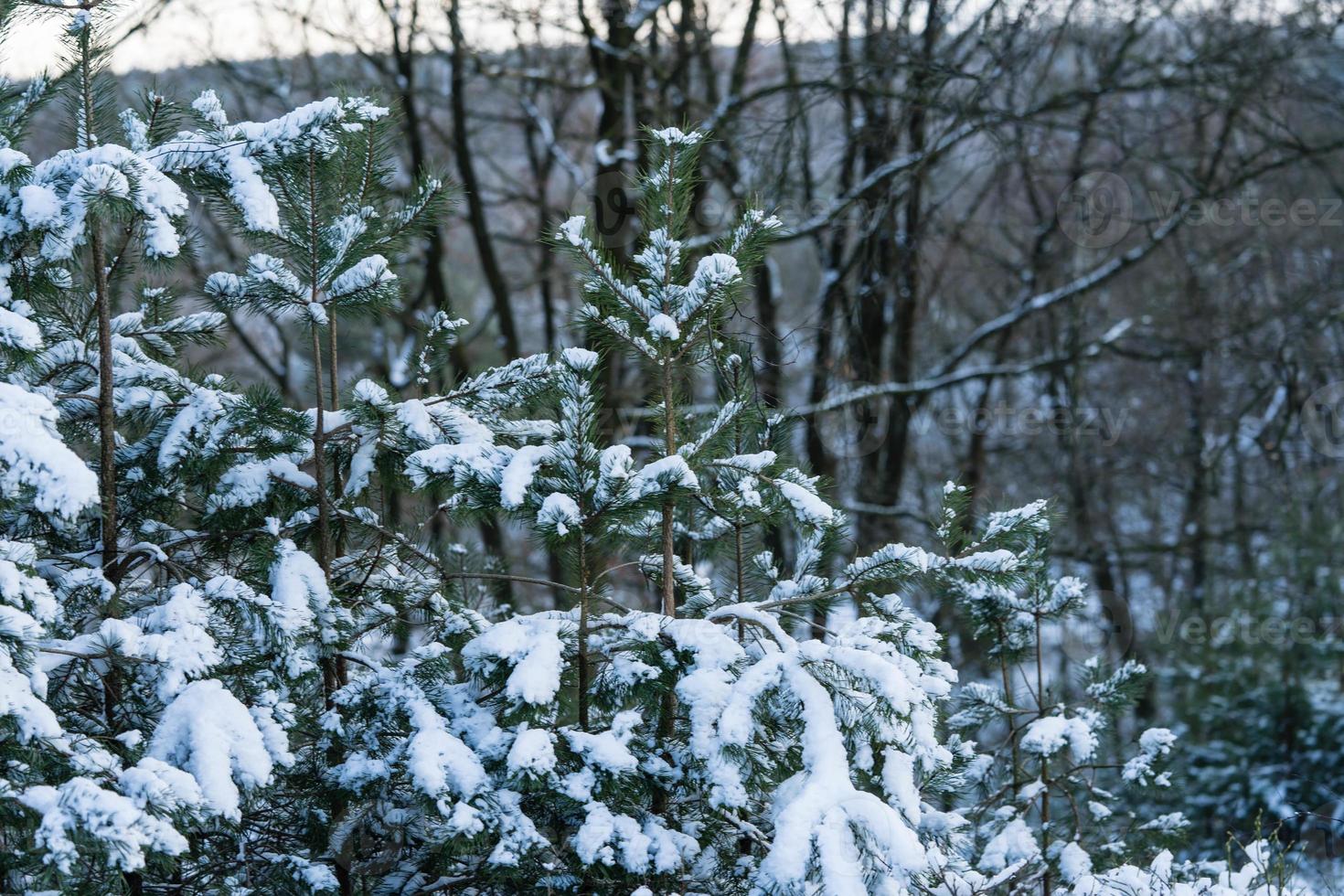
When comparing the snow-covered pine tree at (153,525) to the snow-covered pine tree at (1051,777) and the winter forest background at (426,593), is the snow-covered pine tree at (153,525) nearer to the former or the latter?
the winter forest background at (426,593)

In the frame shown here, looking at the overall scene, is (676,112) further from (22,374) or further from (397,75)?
(22,374)

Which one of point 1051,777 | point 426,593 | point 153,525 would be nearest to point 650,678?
point 426,593

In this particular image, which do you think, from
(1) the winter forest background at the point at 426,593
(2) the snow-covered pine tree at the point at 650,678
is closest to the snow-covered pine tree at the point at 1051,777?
(1) the winter forest background at the point at 426,593

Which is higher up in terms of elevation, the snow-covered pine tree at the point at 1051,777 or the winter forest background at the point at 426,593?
the winter forest background at the point at 426,593

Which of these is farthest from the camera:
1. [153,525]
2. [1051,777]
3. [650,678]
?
[1051,777]

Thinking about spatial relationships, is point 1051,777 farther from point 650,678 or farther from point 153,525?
point 153,525

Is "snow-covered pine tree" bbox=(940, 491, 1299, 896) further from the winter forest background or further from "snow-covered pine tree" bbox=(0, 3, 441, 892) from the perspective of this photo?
"snow-covered pine tree" bbox=(0, 3, 441, 892)

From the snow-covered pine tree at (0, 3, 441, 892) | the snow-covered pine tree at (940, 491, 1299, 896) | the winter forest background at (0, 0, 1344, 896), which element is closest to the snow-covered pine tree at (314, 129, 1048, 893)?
the winter forest background at (0, 0, 1344, 896)

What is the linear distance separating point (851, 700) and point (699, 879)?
654mm

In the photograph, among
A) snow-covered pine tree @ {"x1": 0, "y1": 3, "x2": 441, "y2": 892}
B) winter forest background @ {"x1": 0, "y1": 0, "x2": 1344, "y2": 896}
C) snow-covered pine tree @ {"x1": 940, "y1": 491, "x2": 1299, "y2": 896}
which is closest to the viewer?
snow-covered pine tree @ {"x1": 0, "y1": 3, "x2": 441, "y2": 892}

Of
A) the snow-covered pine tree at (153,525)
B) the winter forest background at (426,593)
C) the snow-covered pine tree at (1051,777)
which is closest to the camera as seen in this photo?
the snow-covered pine tree at (153,525)

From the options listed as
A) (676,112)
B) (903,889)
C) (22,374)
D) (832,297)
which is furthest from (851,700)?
(676,112)

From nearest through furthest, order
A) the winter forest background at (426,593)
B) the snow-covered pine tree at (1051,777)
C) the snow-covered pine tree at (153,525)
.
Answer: the snow-covered pine tree at (153,525) → the winter forest background at (426,593) → the snow-covered pine tree at (1051,777)

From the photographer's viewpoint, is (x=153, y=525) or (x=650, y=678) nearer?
(x=650, y=678)
